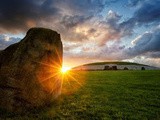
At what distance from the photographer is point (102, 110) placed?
1248 centimetres

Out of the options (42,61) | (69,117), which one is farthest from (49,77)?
(69,117)

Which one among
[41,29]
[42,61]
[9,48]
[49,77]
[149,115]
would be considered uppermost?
[41,29]

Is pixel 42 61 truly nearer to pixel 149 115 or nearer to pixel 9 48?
pixel 9 48

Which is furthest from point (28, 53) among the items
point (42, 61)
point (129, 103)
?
point (129, 103)

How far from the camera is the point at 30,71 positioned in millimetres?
12062

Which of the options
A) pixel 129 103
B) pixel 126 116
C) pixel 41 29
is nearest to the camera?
pixel 126 116

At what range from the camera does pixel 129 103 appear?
1452cm

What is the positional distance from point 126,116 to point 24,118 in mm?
5498

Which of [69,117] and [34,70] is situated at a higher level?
[34,70]

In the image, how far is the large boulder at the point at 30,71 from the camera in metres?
11.9

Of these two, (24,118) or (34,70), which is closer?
(24,118)

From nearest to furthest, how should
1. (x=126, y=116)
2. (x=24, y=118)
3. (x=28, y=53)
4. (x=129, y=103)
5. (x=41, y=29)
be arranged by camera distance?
(x=24, y=118) < (x=126, y=116) < (x=28, y=53) < (x=41, y=29) < (x=129, y=103)

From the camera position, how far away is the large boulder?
11.9 metres

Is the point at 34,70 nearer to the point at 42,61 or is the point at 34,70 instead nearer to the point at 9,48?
the point at 42,61
